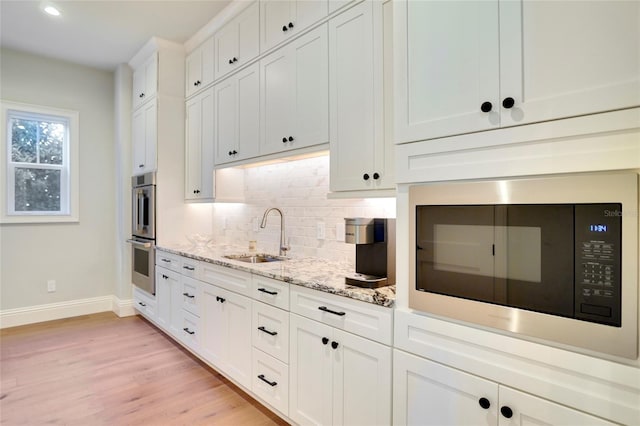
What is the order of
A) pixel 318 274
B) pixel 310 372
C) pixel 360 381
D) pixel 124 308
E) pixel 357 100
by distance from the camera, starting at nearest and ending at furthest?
pixel 360 381 < pixel 310 372 < pixel 357 100 < pixel 318 274 < pixel 124 308

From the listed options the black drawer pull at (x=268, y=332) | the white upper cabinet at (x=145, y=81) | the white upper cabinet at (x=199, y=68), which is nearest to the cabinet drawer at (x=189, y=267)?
the black drawer pull at (x=268, y=332)

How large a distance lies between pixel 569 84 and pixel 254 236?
279 cm

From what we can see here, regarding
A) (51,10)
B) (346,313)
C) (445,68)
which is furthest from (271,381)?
(51,10)

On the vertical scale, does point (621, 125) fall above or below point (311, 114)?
below

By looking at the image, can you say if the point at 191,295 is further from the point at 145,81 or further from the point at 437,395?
the point at 145,81

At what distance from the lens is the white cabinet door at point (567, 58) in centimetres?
94

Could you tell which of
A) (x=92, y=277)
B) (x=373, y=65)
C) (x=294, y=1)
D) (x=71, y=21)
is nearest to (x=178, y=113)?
(x=71, y=21)

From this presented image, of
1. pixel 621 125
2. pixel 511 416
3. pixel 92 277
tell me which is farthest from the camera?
pixel 92 277

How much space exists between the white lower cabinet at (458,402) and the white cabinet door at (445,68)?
862 millimetres

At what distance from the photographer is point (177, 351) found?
10.7 ft

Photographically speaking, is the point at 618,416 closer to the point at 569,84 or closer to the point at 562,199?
the point at 562,199

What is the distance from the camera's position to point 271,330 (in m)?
2.10

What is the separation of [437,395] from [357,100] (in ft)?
4.74

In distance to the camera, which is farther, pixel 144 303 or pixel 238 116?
pixel 144 303
